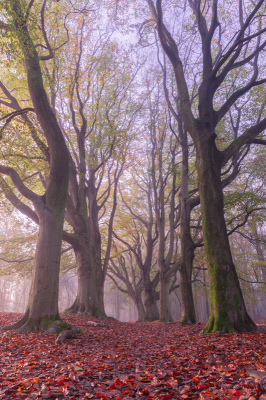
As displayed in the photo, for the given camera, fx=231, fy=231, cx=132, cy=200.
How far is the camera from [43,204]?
7.26 metres

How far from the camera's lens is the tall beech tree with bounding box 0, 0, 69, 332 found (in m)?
6.39

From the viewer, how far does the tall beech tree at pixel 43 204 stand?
639cm

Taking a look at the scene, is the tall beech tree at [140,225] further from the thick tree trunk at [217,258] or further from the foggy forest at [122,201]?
the thick tree trunk at [217,258]

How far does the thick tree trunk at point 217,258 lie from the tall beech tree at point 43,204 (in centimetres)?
435

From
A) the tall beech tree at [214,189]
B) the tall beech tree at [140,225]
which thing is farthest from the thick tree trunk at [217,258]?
the tall beech tree at [140,225]

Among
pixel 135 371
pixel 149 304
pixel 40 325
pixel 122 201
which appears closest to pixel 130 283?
pixel 149 304

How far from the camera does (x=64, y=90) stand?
486 inches

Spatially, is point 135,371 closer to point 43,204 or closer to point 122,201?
point 43,204

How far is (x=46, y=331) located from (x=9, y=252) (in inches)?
459

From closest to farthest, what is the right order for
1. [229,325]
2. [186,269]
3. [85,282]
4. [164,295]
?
[229,325] → [186,269] → [85,282] → [164,295]

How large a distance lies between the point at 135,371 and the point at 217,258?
370cm

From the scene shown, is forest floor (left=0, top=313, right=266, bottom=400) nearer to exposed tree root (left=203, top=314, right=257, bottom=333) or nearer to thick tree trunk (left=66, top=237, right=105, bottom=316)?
exposed tree root (left=203, top=314, right=257, bottom=333)

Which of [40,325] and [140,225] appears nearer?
[40,325]

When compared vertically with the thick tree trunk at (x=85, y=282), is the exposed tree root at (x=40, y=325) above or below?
below
